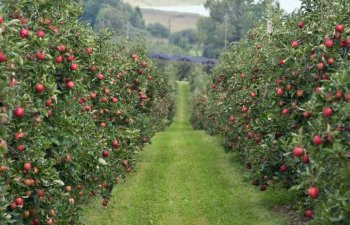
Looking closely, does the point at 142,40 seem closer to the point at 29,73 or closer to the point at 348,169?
the point at 29,73

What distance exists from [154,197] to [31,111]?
25.9 feet

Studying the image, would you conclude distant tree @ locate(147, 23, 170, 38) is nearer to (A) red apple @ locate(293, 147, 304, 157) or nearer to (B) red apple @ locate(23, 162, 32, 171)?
(B) red apple @ locate(23, 162, 32, 171)

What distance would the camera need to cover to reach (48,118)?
26.0 ft

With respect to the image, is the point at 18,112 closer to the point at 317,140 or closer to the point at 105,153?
the point at 317,140

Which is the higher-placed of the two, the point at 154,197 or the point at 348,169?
the point at 348,169

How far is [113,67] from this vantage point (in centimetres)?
1316

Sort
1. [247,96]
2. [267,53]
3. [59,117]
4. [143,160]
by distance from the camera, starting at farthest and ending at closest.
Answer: [143,160], [247,96], [267,53], [59,117]

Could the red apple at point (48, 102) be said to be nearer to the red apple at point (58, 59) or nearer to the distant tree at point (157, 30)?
the red apple at point (58, 59)

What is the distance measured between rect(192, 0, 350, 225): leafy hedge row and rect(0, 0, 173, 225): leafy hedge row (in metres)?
2.97

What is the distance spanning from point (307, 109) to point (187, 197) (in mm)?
8173

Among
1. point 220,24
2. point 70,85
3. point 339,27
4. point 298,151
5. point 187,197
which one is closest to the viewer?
point 298,151

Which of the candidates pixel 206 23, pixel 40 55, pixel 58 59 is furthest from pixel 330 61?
pixel 206 23

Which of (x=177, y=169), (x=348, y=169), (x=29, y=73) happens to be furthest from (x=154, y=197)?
(x=348, y=169)

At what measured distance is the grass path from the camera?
1179cm
